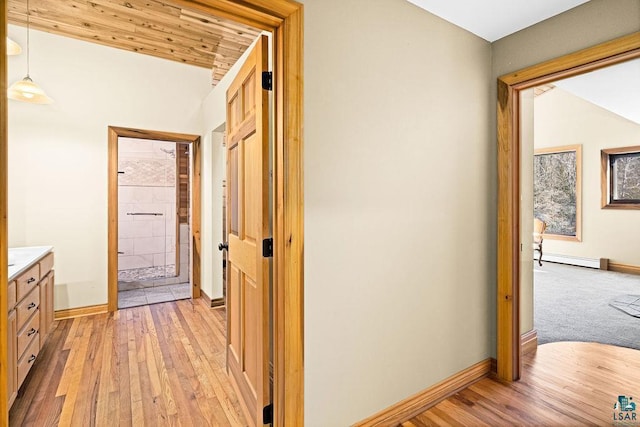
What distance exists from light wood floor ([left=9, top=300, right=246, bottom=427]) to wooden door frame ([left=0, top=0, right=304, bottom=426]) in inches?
25.4

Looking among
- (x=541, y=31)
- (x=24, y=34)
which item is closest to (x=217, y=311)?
(x=24, y=34)

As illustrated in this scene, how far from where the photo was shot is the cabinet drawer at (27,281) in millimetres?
1940

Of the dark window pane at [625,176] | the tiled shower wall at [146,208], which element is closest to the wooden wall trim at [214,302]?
the tiled shower wall at [146,208]

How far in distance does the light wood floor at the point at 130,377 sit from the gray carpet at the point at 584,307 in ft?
9.37

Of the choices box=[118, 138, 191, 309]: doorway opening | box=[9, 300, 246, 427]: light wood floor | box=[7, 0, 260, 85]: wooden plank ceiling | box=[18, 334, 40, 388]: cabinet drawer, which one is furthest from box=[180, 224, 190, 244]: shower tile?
box=[18, 334, 40, 388]: cabinet drawer

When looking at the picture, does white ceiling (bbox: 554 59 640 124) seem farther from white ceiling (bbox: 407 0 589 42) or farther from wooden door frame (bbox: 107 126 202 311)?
wooden door frame (bbox: 107 126 202 311)

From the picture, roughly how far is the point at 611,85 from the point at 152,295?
555 centimetres

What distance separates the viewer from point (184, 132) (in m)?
4.01

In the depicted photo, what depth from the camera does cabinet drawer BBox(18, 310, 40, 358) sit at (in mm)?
1950

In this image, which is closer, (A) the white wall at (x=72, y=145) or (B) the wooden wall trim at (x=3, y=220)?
(B) the wooden wall trim at (x=3, y=220)

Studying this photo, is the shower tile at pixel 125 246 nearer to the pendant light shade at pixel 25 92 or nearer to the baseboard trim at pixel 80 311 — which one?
the baseboard trim at pixel 80 311

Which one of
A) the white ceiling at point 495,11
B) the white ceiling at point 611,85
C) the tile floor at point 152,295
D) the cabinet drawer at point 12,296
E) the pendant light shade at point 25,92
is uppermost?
the white ceiling at point 495,11

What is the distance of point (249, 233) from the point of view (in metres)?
1.80

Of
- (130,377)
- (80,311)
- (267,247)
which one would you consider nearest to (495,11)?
(267,247)
